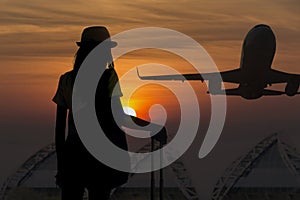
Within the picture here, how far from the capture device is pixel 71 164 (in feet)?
27.3

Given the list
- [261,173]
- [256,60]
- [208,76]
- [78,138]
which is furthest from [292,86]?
[261,173]

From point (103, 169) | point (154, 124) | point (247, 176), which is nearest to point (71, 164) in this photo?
point (103, 169)

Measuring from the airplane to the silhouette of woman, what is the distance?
175 feet

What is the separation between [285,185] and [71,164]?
596 ft

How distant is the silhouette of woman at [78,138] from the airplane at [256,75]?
53.5m

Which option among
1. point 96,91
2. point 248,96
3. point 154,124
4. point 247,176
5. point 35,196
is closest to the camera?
point 96,91

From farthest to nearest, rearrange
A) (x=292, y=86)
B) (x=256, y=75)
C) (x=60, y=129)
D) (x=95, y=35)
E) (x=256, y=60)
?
(x=256, y=60) < (x=256, y=75) < (x=292, y=86) < (x=95, y=35) < (x=60, y=129)

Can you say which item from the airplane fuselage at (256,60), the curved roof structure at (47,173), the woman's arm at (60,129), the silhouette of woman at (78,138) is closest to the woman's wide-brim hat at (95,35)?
the silhouette of woman at (78,138)

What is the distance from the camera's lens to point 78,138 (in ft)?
27.6

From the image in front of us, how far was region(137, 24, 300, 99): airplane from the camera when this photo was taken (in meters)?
63.8

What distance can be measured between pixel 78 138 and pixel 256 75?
2243 inches

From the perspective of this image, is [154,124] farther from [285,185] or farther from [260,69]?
[285,185]

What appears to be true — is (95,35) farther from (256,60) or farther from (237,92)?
(256,60)

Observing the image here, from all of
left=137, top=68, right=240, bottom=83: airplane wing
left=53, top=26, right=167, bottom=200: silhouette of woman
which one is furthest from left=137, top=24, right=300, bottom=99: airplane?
left=53, top=26, right=167, bottom=200: silhouette of woman
